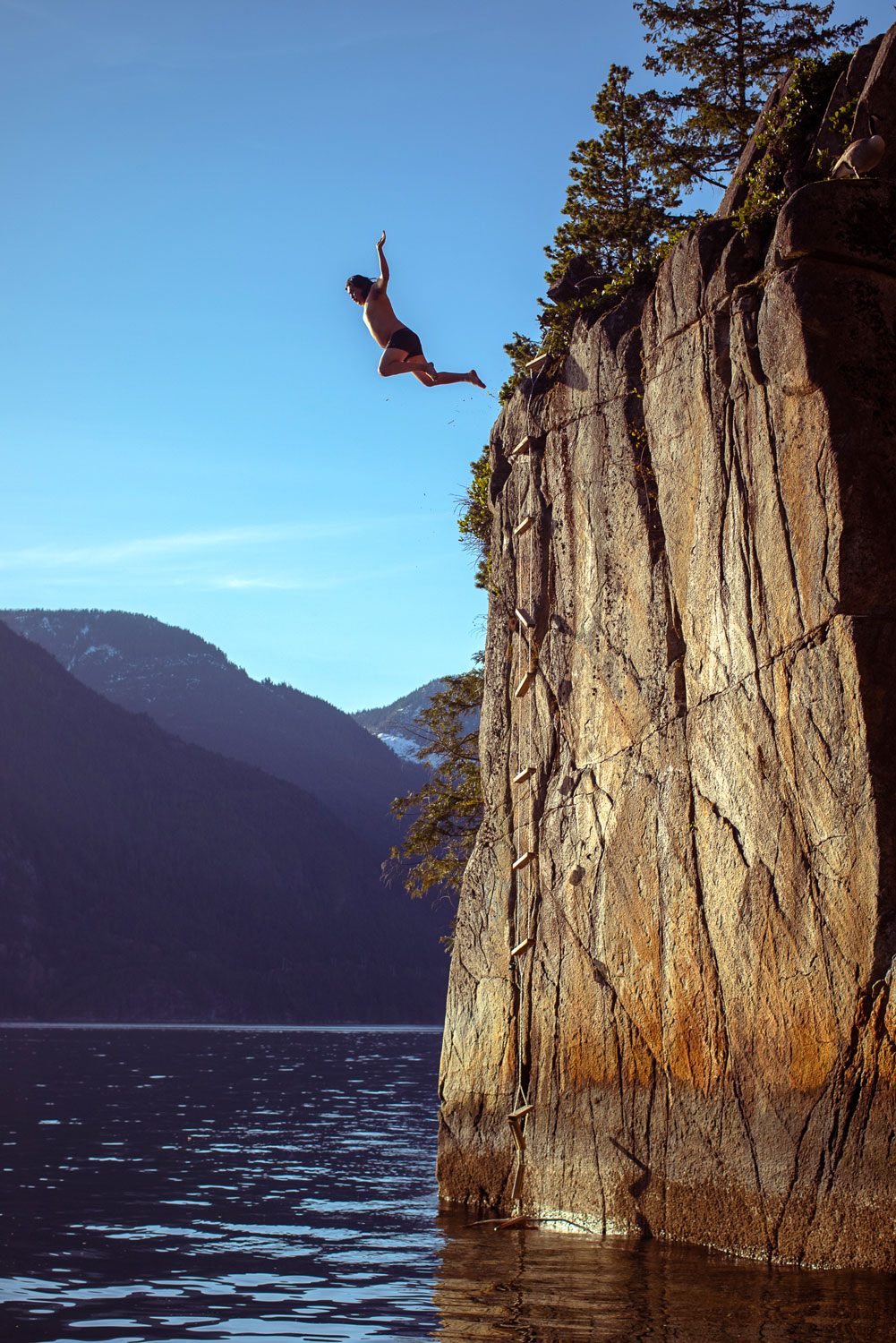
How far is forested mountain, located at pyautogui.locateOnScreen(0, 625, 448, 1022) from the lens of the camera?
14475 centimetres

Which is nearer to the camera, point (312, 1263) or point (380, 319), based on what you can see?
point (312, 1263)

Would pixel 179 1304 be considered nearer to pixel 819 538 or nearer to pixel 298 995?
pixel 819 538

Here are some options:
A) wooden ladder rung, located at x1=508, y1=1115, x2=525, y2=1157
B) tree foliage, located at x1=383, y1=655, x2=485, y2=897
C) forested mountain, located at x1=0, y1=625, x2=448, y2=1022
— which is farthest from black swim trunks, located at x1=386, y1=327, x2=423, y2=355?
forested mountain, located at x1=0, y1=625, x2=448, y2=1022

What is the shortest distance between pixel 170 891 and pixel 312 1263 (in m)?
157

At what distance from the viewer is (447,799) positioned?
90.5 ft

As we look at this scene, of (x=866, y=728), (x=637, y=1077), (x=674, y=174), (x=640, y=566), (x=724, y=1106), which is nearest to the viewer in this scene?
(x=866, y=728)

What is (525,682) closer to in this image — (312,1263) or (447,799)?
(312,1263)

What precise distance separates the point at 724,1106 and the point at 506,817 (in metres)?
5.90

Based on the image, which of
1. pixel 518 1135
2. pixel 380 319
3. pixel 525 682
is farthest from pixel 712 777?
pixel 380 319

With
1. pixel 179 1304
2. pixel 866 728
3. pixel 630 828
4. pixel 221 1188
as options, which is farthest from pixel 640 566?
pixel 221 1188

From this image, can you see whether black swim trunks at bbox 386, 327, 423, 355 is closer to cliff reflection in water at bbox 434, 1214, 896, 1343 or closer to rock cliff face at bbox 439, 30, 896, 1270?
rock cliff face at bbox 439, 30, 896, 1270

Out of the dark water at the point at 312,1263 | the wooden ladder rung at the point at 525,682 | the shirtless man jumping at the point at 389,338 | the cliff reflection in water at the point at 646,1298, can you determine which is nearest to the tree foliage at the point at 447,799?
the dark water at the point at 312,1263

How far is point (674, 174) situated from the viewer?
78.8 feet

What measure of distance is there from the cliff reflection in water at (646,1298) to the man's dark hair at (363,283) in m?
11.0
